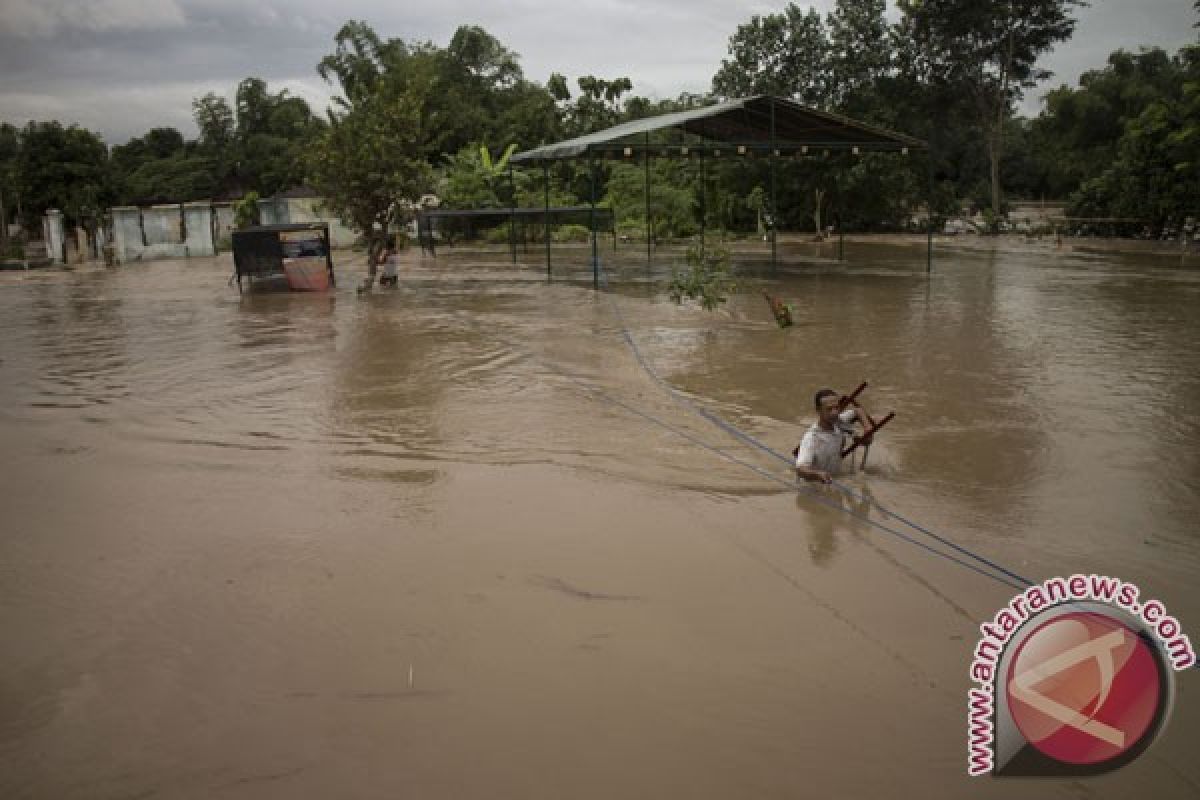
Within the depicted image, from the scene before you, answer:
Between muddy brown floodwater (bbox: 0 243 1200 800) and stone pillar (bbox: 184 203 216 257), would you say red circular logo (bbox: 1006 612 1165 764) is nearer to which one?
muddy brown floodwater (bbox: 0 243 1200 800)

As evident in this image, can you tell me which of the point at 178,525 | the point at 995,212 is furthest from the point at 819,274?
the point at 178,525

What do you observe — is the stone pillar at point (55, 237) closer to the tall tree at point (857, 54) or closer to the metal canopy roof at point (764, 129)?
the metal canopy roof at point (764, 129)

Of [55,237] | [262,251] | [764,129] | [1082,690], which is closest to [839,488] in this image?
[1082,690]

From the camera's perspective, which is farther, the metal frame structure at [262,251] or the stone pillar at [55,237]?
the stone pillar at [55,237]

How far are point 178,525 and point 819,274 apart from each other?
1749cm

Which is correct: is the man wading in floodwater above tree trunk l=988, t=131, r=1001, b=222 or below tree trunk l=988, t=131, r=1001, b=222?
below

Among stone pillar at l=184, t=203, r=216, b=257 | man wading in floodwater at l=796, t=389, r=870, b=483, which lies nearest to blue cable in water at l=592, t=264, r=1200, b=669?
man wading in floodwater at l=796, t=389, r=870, b=483

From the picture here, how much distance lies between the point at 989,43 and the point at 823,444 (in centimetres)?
3177

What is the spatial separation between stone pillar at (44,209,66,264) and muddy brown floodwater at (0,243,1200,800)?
2286 centimetres

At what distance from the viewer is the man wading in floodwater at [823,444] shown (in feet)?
21.8

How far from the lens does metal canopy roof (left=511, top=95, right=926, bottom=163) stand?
1848cm

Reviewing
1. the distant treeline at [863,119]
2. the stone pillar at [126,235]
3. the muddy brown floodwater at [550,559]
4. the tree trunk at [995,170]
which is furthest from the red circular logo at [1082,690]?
the stone pillar at [126,235]

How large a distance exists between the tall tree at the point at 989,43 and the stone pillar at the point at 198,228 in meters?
26.3

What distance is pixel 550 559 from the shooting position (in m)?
5.76
